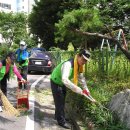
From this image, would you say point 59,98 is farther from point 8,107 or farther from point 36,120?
point 8,107

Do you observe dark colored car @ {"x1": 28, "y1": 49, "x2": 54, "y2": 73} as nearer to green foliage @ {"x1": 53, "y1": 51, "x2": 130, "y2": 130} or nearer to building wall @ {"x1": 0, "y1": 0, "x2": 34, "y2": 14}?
green foliage @ {"x1": 53, "y1": 51, "x2": 130, "y2": 130}

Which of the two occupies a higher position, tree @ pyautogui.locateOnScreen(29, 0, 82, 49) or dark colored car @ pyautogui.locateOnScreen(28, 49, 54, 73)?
tree @ pyautogui.locateOnScreen(29, 0, 82, 49)

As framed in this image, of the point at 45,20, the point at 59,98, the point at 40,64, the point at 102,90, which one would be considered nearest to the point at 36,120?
the point at 59,98

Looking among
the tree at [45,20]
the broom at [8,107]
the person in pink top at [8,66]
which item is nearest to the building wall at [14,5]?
the tree at [45,20]

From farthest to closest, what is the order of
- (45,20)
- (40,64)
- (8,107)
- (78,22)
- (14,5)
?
1. (14,5)
2. (45,20)
3. (40,64)
4. (78,22)
5. (8,107)

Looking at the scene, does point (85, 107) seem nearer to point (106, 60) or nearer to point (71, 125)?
point (71, 125)

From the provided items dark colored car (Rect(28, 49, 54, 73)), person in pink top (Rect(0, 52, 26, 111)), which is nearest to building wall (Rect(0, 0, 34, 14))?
dark colored car (Rect(28, 49, 54, 73))

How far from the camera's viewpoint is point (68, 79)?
738 cm

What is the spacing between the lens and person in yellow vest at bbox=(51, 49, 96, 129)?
7.27 metres

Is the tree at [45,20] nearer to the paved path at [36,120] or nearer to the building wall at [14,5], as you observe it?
the paved path at [36,120]

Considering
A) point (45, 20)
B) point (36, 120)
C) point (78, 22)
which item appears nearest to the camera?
point (36, 120)

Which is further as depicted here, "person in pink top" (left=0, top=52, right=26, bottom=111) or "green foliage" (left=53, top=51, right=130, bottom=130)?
"person in pink top" (left=0, top=52, right=26, bottom=111)

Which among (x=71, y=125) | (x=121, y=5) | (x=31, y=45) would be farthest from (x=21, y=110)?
(x=31, y=45)

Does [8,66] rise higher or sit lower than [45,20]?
lower
